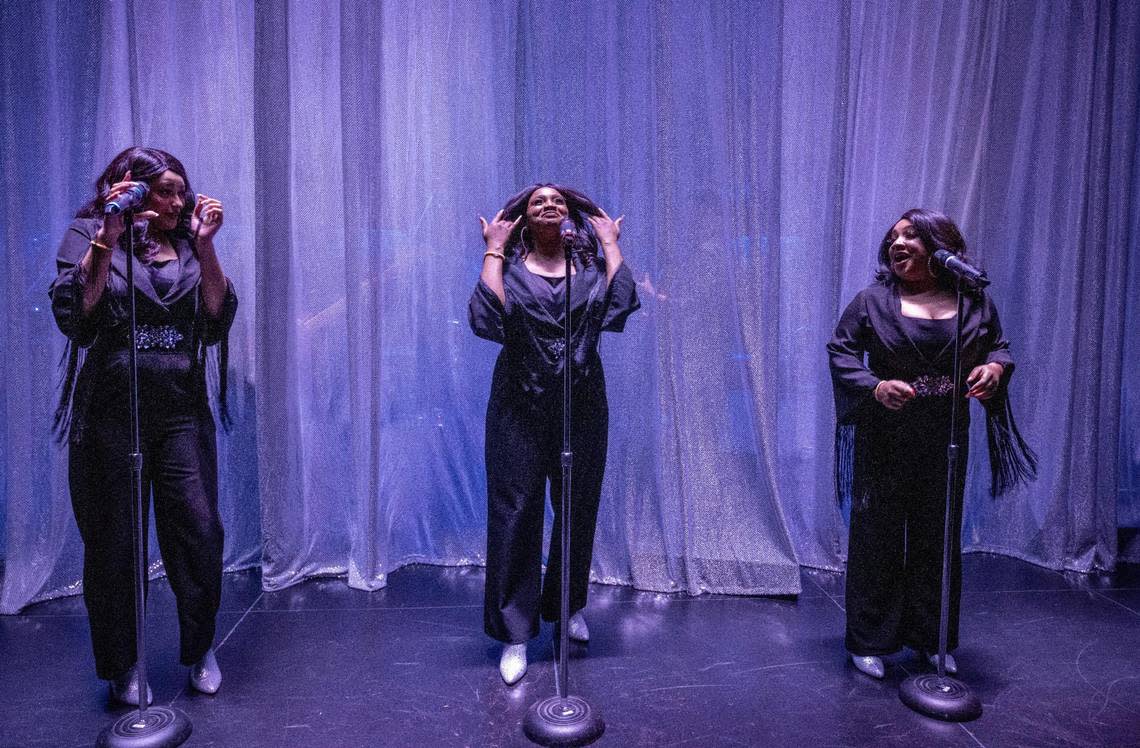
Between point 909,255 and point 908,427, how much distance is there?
1.78 feet

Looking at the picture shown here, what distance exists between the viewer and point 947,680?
2.41 meters

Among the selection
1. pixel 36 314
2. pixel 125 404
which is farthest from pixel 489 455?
pixel 36 314

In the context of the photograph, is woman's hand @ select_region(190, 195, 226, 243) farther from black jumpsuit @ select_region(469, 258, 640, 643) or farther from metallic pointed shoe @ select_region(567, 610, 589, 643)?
metallic pointed shoe @ select_region(567, 610, 589, 643)

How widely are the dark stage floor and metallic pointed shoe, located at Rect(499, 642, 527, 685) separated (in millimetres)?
39

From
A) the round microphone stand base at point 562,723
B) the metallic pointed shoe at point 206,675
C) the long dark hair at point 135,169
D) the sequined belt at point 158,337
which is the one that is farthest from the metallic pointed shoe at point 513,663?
the long dark hair at point 135,169

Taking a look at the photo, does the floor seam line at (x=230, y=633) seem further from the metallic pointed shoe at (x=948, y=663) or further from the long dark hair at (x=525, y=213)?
the metallic pointed shoe at (x=948, y=663)

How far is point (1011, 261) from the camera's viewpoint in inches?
151

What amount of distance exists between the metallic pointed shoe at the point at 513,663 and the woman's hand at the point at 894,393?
1.36 m

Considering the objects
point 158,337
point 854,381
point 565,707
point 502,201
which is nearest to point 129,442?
point 158,337

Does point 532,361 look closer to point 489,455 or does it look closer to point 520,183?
point 489,455

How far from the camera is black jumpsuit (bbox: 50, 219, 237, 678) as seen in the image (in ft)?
7.34

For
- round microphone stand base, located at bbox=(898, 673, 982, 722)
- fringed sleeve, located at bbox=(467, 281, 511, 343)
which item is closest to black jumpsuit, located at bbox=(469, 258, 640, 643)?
fringed sleeve, located at bbox=(467, 281, 511, 343)

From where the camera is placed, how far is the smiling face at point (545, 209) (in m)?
2.57

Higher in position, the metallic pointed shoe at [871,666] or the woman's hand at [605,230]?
the woman's hand at [605,230]
